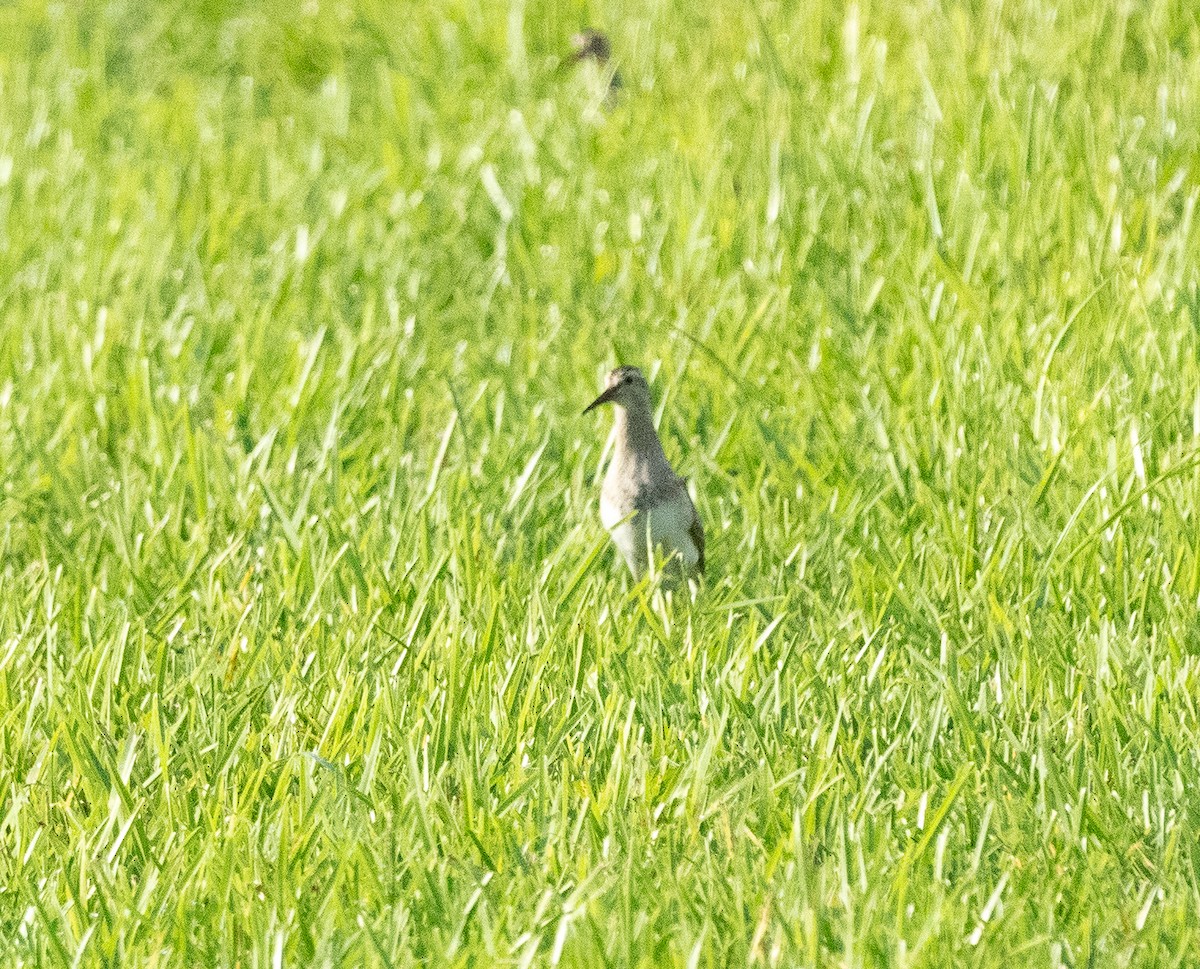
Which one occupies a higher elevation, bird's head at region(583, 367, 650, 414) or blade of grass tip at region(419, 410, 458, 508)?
bird's head at region(583, 367, 650, 414)

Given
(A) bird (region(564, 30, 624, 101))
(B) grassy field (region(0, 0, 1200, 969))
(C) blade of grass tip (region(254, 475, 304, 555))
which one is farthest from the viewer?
(A) bird (region(564, 30, 624, 101))

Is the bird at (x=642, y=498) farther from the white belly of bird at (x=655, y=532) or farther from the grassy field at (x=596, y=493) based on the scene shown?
the grassy field at (x=596, y=493)

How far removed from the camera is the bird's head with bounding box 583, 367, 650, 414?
4.41 m

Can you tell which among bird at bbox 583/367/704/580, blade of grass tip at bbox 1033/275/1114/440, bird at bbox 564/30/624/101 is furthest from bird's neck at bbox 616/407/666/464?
bird at bbox 564/30/624/101

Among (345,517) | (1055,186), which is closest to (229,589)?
(345,517)

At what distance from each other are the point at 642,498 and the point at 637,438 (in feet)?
0.72

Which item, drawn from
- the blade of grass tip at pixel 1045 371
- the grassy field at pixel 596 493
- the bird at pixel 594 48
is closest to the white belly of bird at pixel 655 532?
the grassy field at pixel 596 493

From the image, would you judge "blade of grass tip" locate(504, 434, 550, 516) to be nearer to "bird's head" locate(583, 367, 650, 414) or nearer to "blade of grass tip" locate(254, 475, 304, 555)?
"bird's head" locate(583, 367, 650, 414)

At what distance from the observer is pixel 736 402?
4.93 meters

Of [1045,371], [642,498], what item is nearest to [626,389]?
[642,498]

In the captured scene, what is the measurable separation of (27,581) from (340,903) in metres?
1.76

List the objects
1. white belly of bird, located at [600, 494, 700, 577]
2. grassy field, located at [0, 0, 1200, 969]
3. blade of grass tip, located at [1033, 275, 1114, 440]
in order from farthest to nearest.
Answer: blade of grass tip, located at [1033, 275, 1114, 440] → white belly of bird, located at [600, 494, 700, 577] → grassy field, located at [0, 0, 1200, 969]

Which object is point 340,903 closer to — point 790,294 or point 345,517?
point 345,517

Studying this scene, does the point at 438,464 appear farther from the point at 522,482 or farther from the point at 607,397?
the point at 607,397
